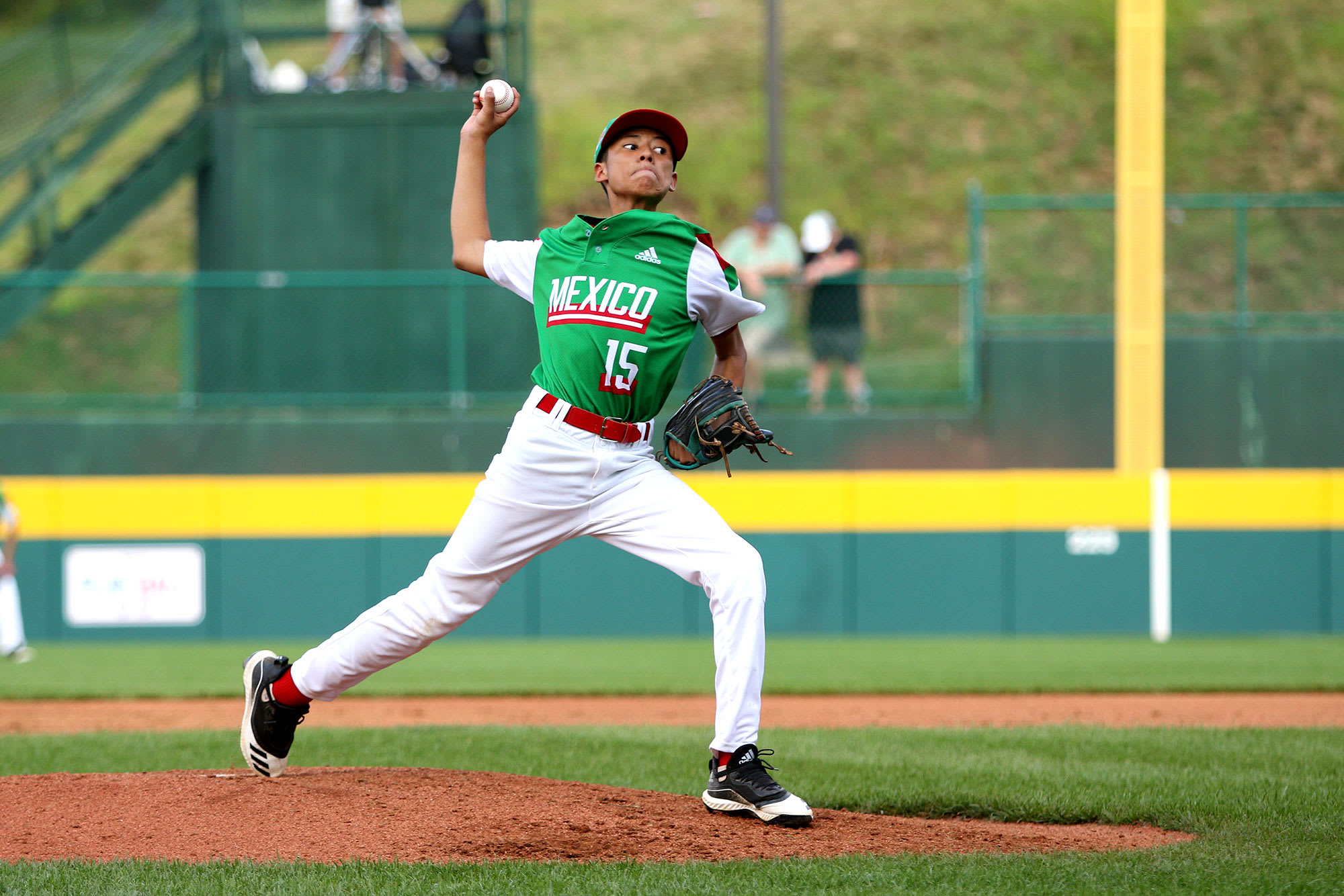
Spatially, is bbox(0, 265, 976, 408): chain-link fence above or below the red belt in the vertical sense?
above

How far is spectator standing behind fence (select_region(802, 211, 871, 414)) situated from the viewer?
47.5ft

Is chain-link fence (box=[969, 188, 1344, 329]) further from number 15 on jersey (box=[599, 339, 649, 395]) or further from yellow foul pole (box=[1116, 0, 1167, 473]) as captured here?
number 15 on jersey (box=[599, 339, 649, 395])

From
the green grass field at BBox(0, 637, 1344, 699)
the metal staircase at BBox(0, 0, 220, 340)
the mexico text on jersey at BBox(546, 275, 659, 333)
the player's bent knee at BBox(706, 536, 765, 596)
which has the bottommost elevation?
the green grass field at BBox(0, 637, 1344, 699)

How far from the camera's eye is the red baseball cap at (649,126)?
4.55 meters

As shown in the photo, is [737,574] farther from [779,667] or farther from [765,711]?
[779,667]

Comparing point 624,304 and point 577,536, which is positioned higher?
point 624,304

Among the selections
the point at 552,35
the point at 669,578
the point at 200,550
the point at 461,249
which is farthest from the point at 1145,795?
the point at 552,35

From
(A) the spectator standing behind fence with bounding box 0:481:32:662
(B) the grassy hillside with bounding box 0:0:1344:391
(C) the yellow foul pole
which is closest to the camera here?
(A) the spectator standing behind fence with bounding box 0:481:32:662

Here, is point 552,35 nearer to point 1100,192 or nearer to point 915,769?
point 1100,192

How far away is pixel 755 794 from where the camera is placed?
14.3 ft

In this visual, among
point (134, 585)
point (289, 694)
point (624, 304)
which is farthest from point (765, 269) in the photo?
point (289, 694)

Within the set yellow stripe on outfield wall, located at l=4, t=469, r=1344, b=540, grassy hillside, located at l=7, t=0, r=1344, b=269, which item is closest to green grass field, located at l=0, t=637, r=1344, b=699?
yellow stripe on outfield wall, located at l=4, t=469, r=1344, b=540

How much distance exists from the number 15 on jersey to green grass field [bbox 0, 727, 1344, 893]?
1.42 metres

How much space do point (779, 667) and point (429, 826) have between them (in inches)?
266
